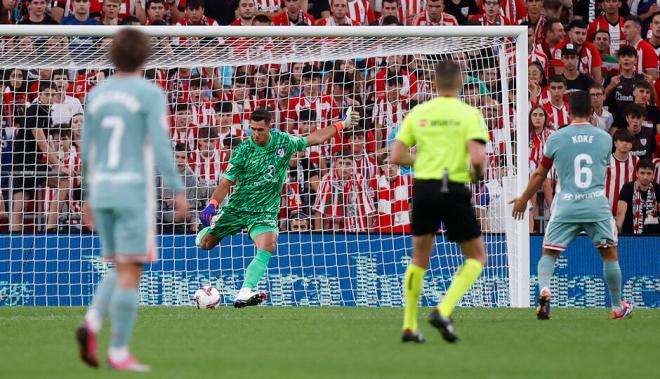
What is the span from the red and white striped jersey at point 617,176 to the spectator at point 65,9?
741 centimetres

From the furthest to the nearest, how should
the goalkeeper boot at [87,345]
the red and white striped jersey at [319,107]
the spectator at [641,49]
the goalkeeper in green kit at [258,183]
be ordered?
the spectator at [641,49] → the red and white striped jersey at [319,107] → the goalkeeper in green kit at [258,183] → the goalkeeper boot at [87,345]

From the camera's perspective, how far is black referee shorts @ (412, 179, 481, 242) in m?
8.79

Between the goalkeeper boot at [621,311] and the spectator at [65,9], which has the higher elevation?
the spectator at [65,9]

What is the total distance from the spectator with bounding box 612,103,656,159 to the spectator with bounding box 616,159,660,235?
85 cm

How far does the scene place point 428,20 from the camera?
18500mm

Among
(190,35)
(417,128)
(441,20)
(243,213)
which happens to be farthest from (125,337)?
(441,20)

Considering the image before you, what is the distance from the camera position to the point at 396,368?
24.2 feet

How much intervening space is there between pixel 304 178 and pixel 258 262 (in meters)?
3.09

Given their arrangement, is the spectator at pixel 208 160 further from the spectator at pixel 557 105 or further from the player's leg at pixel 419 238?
the player's leg at pixel 419 238

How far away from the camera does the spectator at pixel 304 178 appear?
15945mm

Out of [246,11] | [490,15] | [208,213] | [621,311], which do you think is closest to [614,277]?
[621,311]

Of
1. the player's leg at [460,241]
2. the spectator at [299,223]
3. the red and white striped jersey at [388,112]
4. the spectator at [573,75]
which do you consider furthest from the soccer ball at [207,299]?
the spectator at [573,75]

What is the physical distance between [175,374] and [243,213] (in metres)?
6.51

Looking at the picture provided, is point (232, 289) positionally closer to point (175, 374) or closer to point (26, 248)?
point (26, 248)
